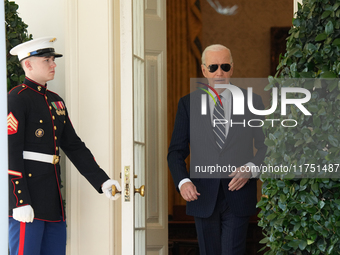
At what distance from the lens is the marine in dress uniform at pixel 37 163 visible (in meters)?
2.19

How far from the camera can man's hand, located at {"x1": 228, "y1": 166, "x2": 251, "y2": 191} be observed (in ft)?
8.23

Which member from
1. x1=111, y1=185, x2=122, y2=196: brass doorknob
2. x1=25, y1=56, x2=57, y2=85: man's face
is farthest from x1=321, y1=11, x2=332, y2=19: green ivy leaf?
x1=25, y1=56, x2=57, y2=85: man's face

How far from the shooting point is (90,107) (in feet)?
9.43

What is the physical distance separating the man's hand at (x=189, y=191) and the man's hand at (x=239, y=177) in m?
0.19

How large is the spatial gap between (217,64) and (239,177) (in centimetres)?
66

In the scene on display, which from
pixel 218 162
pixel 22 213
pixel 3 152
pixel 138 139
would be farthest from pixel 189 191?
pixel 3 152

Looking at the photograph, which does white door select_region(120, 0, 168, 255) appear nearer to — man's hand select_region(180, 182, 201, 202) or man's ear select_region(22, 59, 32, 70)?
man's hand select_region(180, 182, 201, 202)

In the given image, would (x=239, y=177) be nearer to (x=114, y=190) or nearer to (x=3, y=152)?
(x=114, y=190)

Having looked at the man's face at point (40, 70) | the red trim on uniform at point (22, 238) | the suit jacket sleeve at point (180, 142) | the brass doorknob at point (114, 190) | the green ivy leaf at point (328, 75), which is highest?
the man's face at point (40, 70)

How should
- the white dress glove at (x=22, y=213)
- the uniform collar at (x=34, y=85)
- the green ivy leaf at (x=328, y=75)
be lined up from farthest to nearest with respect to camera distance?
1. the uniform collar at (x=34, y=85)
2. the white dress glove at (x=22, y=213)
3. the green ivy leaf at (x=328, y=75)

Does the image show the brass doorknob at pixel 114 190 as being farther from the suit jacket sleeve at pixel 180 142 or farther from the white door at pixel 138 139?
the suit jacket sleeve at pixel 180 142

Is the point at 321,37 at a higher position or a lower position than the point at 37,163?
higher

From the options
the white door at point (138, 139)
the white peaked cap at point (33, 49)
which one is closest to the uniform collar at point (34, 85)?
the white peaked cap at point (33, 49)

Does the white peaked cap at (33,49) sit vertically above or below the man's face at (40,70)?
above
